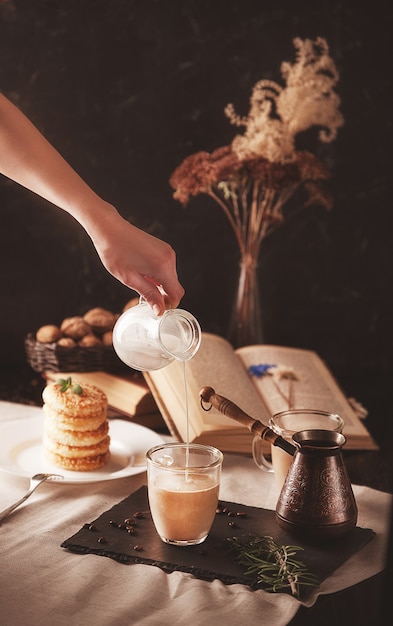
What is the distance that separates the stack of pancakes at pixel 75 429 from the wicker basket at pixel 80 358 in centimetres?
37

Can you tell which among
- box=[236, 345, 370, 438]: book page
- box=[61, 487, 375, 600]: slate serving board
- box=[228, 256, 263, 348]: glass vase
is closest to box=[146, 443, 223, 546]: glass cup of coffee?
box=[61, 487, 375, 600]: slate serving board

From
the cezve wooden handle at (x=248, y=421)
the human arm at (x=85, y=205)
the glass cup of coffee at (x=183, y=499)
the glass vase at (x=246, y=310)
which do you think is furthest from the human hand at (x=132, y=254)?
the glass vase at (x=246, y=310)

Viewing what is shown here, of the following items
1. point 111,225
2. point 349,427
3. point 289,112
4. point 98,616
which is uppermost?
point 289,112

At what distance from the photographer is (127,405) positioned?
2.24m

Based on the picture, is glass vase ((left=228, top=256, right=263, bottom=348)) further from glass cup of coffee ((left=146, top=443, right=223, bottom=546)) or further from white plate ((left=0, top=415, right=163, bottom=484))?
glass cup of coffee ((left=146, top=443, right=223, bottom=546))

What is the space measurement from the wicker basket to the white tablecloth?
62 cm

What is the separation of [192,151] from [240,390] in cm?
94

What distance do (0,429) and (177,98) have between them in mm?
1231

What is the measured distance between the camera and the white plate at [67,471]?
1837mm

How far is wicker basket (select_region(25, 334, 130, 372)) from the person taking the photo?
230 cm

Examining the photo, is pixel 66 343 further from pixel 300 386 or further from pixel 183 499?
pixel 183 499

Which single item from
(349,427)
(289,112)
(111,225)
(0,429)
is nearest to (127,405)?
(0,429)

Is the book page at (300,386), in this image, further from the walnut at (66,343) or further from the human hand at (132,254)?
the human hand at (132,254)

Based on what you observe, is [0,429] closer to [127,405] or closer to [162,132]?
[127,405]
